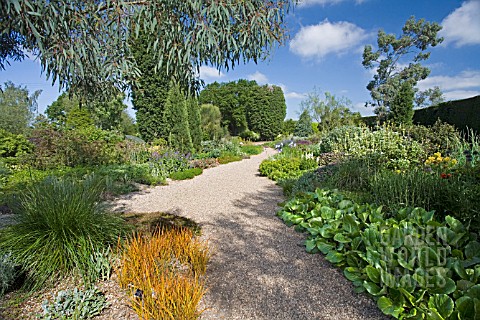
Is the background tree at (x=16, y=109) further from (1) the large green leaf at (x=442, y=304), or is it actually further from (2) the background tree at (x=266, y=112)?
(2) the background tree at (x=266, y=112)

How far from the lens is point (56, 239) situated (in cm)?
215

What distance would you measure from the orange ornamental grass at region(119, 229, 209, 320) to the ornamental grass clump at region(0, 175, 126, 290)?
297mm

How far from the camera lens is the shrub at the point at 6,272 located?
6.23 feet

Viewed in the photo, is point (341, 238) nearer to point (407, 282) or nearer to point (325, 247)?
point (325, 247)

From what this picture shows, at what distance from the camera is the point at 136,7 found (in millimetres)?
1872

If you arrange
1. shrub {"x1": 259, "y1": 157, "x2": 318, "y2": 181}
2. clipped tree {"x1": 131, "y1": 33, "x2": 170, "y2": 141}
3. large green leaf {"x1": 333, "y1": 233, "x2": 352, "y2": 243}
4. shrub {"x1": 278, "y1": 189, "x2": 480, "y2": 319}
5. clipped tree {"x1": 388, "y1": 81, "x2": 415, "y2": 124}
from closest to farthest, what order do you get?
1. shrub {"x1": 278, "y1": 189, "x2": 480, "y2": 319}
2. large green leaf {"x1": 333, "y1": 233, "x2": 352, "y2": 243}
3. shrub {"x1": 259, "y1": 157, "x2": 318, "y2": 181}
4. clipped tree {"x1": 388, "y1": 81, "x2": 415, "y2": 124}
5. clipped tree {"x1": 131, "y1": 33, "x2": 170, "y2": 141}

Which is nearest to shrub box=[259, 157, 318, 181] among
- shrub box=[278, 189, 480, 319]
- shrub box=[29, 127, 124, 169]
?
shrub box=[278, 189, 480, 319]

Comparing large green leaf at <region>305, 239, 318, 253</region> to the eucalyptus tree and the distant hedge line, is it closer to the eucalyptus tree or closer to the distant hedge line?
the eucalyptus tree

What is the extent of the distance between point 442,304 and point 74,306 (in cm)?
232

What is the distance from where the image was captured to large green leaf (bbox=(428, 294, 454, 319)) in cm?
148

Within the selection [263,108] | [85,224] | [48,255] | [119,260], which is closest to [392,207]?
[119,260]

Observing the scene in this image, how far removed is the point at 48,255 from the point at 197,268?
3.88 ft

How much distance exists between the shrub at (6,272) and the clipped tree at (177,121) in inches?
374

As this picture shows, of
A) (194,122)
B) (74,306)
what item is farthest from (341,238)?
(194,122)
